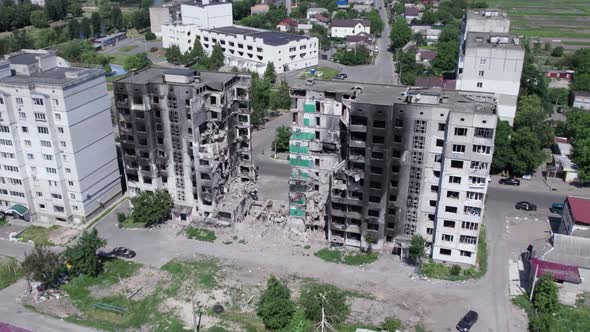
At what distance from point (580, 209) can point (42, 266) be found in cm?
6620

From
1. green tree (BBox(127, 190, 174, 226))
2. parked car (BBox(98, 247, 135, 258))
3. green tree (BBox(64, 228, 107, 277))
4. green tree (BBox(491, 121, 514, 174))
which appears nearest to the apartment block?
green tree (BBox(491, 121, 514, 174))

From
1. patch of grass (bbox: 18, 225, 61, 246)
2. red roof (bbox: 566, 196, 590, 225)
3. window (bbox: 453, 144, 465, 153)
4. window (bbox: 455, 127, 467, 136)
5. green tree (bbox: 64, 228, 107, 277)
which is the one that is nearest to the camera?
window (bbox: 455, 127, 467, 136)

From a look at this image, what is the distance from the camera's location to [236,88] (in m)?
74.9

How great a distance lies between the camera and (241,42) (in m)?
152

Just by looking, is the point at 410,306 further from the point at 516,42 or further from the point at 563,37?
the point at 563,37

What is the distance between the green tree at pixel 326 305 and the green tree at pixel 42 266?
28540 mm

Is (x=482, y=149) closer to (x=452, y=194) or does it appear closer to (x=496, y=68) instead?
(x=452, y=194)

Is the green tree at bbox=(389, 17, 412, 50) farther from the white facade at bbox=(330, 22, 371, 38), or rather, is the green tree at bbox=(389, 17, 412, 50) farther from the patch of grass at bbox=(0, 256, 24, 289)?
the patch of grass at bbox=(0, 256, 24, 289)

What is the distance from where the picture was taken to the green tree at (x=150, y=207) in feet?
235

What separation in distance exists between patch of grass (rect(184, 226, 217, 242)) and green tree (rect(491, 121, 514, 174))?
47344 millimetres

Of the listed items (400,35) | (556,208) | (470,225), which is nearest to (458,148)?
(470,225)

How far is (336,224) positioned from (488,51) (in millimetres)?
48693

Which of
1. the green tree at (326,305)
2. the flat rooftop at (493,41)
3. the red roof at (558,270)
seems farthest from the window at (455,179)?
the flat rooftop at (493,41)

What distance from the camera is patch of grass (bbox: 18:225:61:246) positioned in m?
71.0
